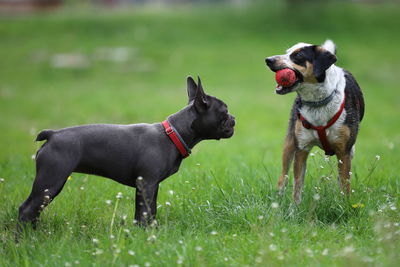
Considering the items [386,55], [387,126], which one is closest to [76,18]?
[386,55]

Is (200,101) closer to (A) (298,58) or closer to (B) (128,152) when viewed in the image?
(B) (128,152)

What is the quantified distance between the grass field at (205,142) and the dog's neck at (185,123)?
722 mm

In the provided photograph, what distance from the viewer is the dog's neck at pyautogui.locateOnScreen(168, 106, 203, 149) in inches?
199

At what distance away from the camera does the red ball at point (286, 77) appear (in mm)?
5398

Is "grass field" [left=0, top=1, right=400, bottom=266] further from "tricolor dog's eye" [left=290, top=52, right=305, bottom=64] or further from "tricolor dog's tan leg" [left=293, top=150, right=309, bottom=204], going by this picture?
"tricolor dog's eye" [left=290, top=52, right=305, bottom=64]

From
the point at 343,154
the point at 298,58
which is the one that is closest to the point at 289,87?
the point at 298,58

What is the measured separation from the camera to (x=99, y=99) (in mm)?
16484

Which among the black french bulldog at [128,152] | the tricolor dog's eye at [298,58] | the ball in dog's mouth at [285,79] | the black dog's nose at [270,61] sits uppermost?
the tricolor dog's eye at [298,58]

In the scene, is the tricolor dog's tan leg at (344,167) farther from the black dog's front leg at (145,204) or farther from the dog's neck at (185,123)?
the black dog's front leg at (145,204)

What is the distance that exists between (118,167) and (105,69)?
17.1 metres

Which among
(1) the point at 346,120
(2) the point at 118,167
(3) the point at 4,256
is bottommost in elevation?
(3) the point at 4,256

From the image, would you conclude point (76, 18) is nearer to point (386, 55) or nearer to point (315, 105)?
point (386, 55)

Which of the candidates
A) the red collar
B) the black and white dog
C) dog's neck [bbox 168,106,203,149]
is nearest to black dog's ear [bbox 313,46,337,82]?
the black and white dog

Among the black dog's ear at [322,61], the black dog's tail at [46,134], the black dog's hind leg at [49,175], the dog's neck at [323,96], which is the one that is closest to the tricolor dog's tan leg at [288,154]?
the dog's neck at [323,96]
